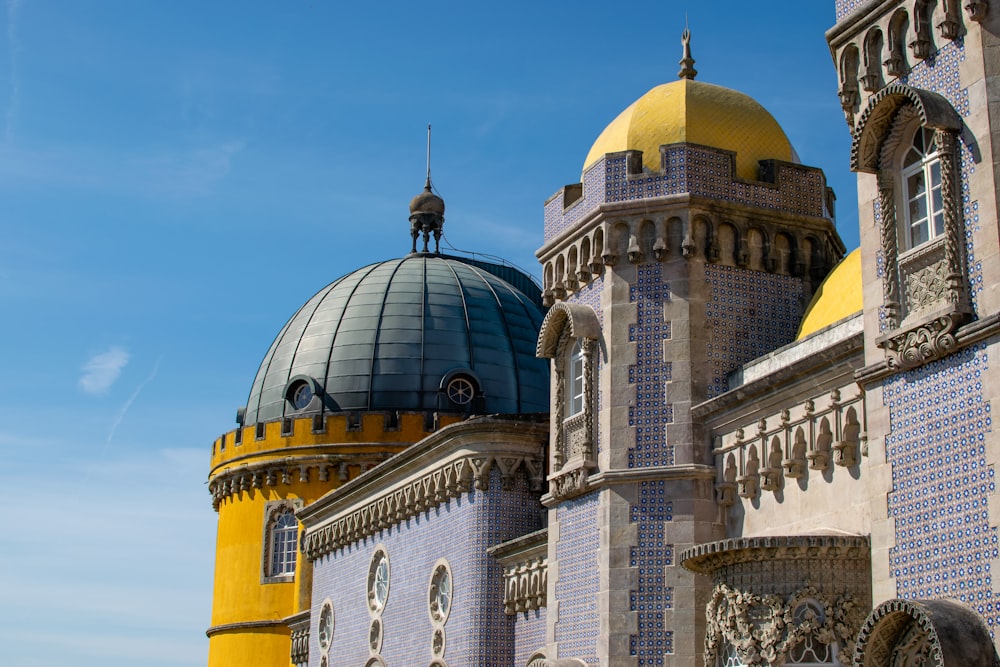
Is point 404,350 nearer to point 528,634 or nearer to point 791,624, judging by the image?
point 528,634

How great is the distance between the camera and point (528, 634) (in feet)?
79.0

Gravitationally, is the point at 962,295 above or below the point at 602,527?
above

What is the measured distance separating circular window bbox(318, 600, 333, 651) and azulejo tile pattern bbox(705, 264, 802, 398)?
15752 millimetres

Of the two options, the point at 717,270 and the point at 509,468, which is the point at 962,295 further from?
the point at 509,468

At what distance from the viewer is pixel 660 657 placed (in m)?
18.9

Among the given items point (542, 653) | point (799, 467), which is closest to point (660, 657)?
point (799, 467)

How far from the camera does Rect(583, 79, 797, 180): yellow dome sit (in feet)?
69.7

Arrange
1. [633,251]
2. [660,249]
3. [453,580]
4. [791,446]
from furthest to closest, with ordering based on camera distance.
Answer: [453,580] → [633,251] → [660,249] → [791,446]

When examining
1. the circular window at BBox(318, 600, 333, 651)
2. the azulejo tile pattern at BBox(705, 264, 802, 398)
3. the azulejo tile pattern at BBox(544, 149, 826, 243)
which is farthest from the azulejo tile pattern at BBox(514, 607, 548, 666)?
the circular window at BBox(318, 600, 333, 651)

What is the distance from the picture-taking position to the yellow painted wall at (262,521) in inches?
1519

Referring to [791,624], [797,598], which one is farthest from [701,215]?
[791,624]

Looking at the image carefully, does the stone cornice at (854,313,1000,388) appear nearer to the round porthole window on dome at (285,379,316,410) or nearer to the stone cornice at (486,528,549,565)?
the stone cornice at (486,528,549,565)

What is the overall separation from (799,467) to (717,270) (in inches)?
153

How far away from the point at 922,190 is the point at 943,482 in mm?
3130
